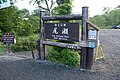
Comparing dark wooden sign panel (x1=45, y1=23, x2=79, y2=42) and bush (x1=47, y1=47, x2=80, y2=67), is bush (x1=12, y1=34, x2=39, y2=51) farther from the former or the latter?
bush (x1=47, y1=47, x2=80, y2=67)

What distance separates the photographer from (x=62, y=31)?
7.46 metres

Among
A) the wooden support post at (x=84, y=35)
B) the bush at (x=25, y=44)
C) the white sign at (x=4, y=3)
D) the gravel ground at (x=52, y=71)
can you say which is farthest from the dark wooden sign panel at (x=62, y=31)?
the bush at (x=25, y=44)

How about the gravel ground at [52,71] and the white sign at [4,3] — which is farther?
the gravel ground at [52,71]

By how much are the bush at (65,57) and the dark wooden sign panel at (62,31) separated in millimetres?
446

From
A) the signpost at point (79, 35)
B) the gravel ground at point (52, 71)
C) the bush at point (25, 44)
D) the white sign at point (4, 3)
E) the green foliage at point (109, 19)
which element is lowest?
the gravel ground at point (52, 71)

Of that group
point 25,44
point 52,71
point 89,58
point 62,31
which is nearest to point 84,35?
point 89,58

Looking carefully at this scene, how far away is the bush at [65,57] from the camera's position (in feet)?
23.3

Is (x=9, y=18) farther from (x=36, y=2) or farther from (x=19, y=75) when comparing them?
(x=36, y=2)

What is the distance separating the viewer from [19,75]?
6039 mm

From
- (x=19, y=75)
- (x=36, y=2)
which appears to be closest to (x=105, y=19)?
(x=36, y=2)

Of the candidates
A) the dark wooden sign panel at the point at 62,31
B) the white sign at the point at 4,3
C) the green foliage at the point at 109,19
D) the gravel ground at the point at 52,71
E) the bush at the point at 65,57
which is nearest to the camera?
the white sign at the point at 4,3

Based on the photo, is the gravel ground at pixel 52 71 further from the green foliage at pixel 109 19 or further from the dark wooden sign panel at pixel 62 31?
the green foliage at pixel 109 19

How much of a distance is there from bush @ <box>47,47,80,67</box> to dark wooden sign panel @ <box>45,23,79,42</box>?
45 centimetres

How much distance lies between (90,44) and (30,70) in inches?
76.5
